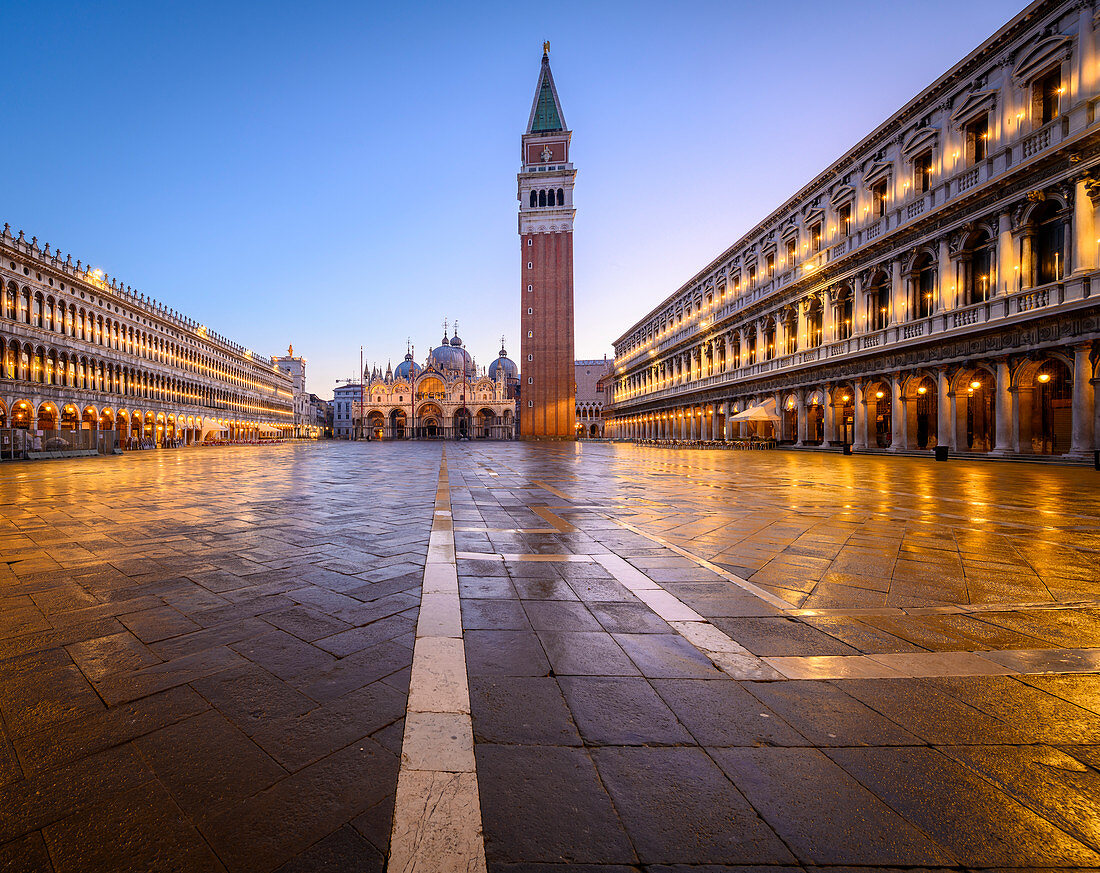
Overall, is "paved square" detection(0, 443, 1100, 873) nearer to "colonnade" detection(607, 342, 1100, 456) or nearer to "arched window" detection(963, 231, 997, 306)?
"colonnade" detection(607, 342, 1100, 456)

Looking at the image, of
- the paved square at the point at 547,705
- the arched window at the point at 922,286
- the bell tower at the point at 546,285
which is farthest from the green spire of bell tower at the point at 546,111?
the paved square at the point at 547,705

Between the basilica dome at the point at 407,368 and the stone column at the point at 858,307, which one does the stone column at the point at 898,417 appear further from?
the basilica dome at the point at 407,368

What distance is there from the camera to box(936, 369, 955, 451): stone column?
57.2 feet

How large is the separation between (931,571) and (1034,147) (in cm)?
1853

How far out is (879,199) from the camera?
21500 millimetres

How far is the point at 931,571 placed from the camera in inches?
152

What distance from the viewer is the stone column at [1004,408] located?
604 inches

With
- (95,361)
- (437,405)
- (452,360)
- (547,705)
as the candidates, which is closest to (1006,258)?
(547,705)

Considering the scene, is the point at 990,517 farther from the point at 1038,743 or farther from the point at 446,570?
the point at 446,570

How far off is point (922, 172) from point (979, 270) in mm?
5229

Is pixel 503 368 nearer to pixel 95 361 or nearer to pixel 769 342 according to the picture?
pixel 95 361

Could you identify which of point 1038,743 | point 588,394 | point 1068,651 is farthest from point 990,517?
point 588,394

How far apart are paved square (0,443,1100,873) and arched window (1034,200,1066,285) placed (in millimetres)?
15035

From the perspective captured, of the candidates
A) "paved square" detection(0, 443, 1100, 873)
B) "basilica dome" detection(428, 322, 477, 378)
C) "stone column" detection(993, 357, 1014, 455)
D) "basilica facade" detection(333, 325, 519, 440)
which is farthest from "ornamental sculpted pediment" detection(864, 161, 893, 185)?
"basilica dome" detection(428, 322, 477, 378)
